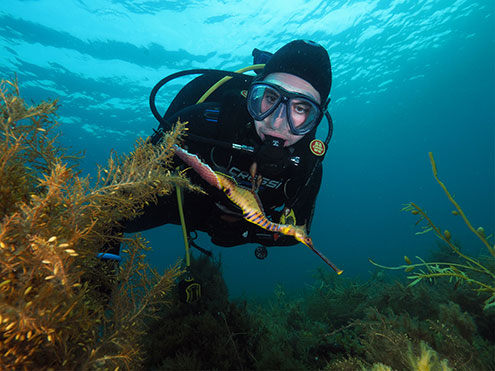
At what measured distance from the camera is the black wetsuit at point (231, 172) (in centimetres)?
356

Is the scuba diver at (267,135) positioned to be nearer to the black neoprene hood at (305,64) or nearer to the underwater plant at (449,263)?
the black neoprene hood at (305,64)

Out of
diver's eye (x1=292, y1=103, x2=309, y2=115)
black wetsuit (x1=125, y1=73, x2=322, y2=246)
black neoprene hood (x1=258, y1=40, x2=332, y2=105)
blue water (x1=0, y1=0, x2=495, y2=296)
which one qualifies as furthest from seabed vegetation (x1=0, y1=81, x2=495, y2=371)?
black neoprene hood (x1=258, y1=40, x2=332, y2=105)

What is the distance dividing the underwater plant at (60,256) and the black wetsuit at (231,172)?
1.55 m

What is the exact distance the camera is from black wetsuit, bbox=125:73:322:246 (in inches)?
140

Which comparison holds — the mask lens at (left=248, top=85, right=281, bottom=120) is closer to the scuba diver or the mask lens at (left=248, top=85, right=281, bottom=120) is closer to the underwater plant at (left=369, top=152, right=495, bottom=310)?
the scuba diver

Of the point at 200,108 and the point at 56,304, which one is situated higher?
the point at 200,108

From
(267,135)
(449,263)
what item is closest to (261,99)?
(267,135)

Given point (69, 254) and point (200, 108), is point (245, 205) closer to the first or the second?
point (69, 254)

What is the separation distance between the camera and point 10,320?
0.95 m

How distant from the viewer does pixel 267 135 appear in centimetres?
348

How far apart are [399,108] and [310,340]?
4751 centimetres

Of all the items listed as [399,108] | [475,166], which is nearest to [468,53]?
[399,108]

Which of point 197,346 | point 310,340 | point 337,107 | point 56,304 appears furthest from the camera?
point 337,107

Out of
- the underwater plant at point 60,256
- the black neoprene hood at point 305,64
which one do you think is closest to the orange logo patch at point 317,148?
the black neoprene hood at point 305,64
